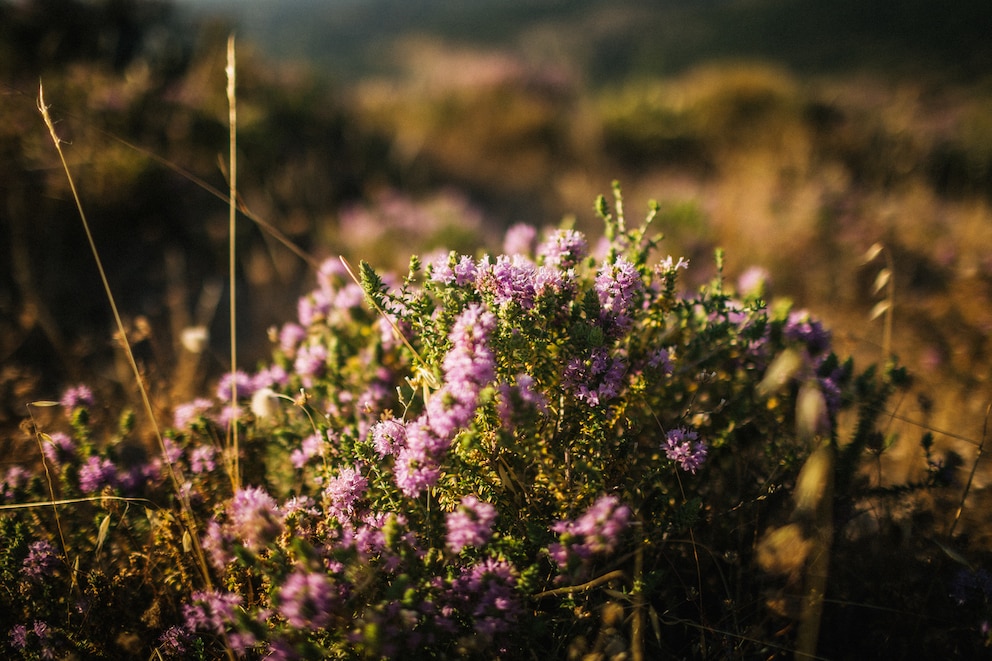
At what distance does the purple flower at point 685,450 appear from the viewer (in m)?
1.49

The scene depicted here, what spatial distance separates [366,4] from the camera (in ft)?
164

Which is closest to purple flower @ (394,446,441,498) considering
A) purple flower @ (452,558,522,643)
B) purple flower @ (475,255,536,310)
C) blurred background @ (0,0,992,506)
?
purple flower @ (452,558,522,643)

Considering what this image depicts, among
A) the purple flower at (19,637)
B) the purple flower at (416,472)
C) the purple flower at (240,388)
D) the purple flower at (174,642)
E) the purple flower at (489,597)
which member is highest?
the purple flower at (240,388)

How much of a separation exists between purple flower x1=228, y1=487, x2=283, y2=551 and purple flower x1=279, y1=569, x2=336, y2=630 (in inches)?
5.7

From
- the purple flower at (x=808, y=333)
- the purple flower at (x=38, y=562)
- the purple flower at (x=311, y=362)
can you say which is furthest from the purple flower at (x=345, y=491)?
the purple flower at (x=808, y=333)

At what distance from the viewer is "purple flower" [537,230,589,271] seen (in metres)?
1.63

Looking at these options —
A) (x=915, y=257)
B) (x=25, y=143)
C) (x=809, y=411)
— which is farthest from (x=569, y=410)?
(x=25, y=143)

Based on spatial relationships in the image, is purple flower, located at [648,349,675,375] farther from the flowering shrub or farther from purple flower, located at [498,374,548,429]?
purple flower, located at [498,374,548,429]

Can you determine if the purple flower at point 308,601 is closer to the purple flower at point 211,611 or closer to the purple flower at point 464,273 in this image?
the purple flower at point 211,611

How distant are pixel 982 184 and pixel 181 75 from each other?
31.3ft

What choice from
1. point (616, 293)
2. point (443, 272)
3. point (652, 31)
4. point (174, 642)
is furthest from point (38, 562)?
point (652, 31)

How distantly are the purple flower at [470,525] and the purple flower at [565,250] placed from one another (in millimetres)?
721

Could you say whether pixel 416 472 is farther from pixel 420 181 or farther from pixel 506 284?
pixel 420 181

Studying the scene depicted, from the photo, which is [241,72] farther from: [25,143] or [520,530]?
[520,530]
